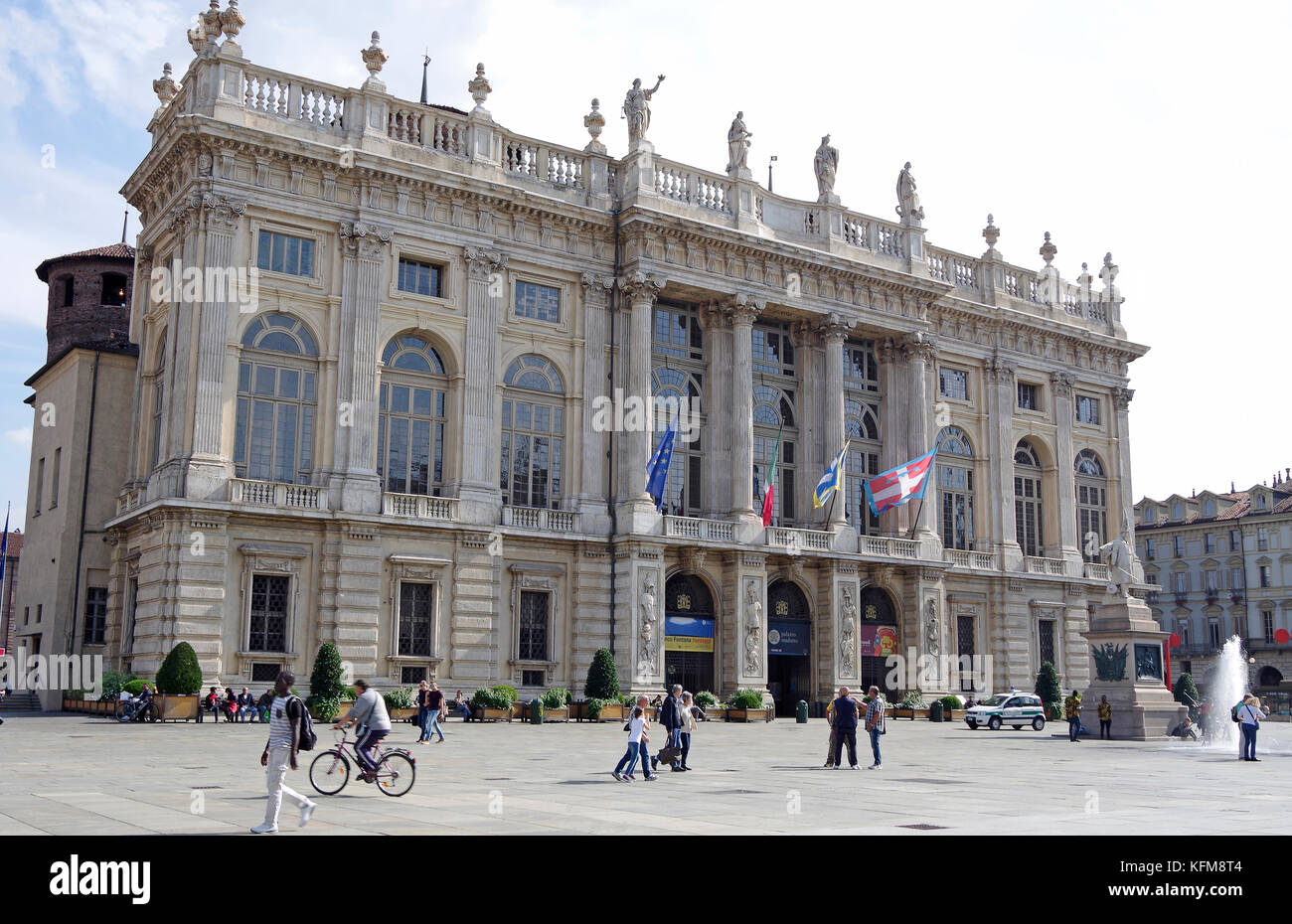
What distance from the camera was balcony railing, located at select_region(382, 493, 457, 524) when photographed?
138ft

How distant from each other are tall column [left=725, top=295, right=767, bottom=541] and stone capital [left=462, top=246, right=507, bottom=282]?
9.70 meters

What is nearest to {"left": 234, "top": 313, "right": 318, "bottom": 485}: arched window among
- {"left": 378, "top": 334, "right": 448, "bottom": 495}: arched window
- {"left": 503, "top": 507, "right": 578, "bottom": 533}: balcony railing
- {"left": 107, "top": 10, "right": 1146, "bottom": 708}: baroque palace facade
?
{"left": 107, "top": 10, "right": 1146, "bottom": 708}: baroque palace facade

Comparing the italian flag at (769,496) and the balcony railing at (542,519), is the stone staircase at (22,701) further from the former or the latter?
the italian flag at (769,496)

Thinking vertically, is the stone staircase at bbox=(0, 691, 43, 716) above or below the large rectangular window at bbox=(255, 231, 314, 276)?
below

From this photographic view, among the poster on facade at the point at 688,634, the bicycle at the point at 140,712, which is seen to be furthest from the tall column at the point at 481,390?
the bicycle at the point at 140,712

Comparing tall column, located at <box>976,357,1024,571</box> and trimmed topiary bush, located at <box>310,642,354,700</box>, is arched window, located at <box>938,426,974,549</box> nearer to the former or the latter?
tall column, located at <box>976,357,1024,571</box>

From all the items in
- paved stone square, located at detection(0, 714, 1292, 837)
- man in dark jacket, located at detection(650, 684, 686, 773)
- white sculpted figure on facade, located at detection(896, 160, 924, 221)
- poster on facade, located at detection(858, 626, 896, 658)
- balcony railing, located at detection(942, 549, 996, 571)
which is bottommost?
paved stone square, located at detection(0, 714, 1292, 837)

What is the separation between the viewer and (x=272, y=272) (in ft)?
137

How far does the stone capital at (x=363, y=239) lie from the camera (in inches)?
1686

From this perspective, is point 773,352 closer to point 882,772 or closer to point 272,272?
point 272,272

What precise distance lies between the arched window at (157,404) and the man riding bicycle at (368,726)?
27406 mm

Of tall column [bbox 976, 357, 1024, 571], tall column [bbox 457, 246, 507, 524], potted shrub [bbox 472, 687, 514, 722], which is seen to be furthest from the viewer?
tall column [bbox 976, 357, 1024, 571]

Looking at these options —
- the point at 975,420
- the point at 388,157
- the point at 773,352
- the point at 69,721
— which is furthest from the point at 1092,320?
the point at 69,721
